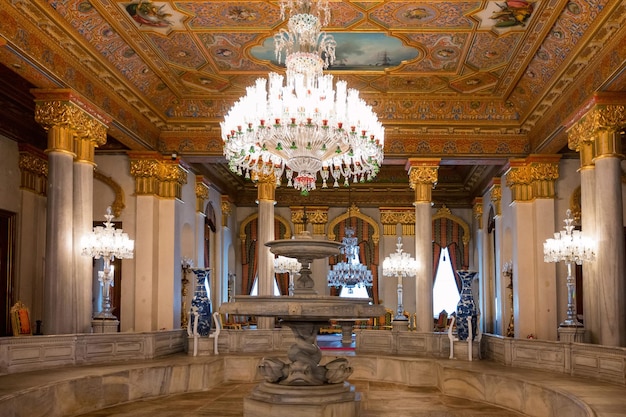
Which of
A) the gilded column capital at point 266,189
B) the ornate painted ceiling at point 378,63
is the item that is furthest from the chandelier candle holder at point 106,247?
the gilded column capital at point 266,189

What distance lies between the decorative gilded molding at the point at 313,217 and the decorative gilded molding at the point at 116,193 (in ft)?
26.8

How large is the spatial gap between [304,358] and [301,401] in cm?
66

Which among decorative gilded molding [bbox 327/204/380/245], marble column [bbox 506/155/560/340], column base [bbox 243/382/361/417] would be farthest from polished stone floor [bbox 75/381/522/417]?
decorative gilded molding [bbox 327/204/380/245]

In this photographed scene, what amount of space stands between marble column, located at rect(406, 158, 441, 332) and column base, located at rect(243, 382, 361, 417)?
6.88 metres

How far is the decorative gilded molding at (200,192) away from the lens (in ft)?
58.3

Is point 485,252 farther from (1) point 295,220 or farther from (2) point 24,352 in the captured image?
(2) point 24,352

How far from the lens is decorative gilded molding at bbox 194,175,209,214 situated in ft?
58.3

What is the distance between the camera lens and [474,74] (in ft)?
44.6

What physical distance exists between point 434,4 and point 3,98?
6.88m

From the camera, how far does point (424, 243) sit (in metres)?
15.4

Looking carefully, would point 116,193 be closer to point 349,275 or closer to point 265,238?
point 265,238

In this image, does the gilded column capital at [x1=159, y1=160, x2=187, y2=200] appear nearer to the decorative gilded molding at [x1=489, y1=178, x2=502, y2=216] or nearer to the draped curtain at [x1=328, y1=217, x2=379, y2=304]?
the decorative gilded molding at [x1=489, y1=178, x2=502, y2=216]

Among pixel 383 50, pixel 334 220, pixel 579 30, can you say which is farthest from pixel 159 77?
pixel 334 220

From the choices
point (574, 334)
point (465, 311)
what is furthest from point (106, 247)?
point (574, 334)
